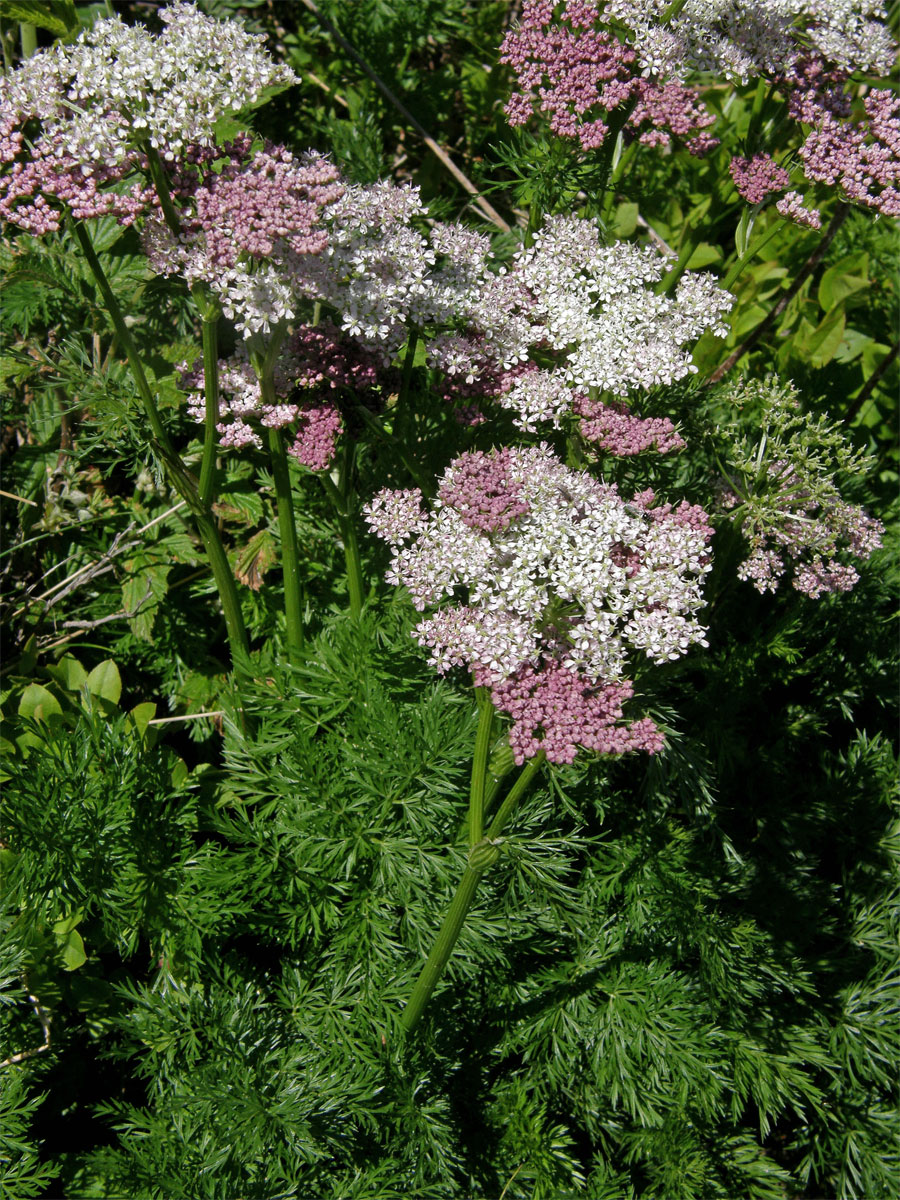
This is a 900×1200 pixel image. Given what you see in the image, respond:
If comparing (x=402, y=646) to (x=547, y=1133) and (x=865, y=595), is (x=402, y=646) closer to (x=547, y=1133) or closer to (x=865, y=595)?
(x=547, y=1133)

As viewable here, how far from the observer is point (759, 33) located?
8.87 ft

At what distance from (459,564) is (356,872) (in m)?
1.25

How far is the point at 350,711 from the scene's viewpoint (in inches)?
110

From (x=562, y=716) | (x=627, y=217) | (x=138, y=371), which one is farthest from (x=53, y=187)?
(x=627, y=217)

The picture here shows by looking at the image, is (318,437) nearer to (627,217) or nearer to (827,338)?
(627,217)

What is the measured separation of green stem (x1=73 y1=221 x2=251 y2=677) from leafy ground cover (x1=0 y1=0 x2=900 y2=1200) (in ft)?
0.06

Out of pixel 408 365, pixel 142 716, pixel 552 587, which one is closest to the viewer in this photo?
pixel 552 587

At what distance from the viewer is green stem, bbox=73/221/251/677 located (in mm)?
1941

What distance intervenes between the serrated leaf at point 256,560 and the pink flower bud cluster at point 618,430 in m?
1.20

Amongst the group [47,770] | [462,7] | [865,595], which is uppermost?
[462,7]

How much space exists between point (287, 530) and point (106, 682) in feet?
3.12

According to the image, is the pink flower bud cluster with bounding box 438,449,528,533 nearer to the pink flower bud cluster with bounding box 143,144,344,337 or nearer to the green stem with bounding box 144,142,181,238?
the pink flower bud cluster with bounding box 143,144,344,337

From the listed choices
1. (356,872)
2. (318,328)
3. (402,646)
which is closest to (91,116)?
(318,328)

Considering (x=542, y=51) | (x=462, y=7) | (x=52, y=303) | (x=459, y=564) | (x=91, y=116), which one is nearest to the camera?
(x=91, y=116)
